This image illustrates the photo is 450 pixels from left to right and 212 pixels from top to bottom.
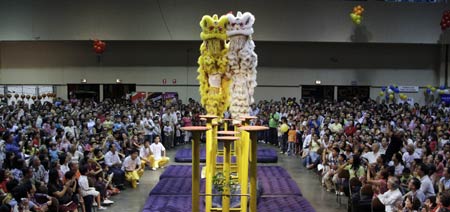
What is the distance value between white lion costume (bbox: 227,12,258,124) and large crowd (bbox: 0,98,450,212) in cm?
241

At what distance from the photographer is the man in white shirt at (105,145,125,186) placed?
10602mm

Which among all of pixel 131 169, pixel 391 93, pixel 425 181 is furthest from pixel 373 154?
pixel 391 93

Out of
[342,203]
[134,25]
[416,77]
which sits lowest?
[342,203]

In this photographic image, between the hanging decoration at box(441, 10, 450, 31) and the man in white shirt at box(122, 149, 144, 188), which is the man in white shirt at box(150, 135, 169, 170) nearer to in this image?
the man in white shirt at box(122, 149, 144, 188)

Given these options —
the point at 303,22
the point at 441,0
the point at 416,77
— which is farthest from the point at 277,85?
the point at 441,0

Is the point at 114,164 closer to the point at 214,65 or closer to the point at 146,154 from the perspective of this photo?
the point at 146,154

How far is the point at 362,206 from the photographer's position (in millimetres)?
8094

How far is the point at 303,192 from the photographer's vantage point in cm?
1076

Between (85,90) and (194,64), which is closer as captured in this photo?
(194,64)

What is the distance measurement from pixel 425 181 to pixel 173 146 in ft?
35.8

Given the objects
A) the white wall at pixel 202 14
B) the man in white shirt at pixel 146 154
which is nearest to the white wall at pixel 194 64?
the white wall at pixel 202 14

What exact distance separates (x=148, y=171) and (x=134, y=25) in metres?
10.9

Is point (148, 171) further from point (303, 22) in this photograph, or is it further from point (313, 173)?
point (303, 22)

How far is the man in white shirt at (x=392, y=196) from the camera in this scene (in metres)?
7.29
